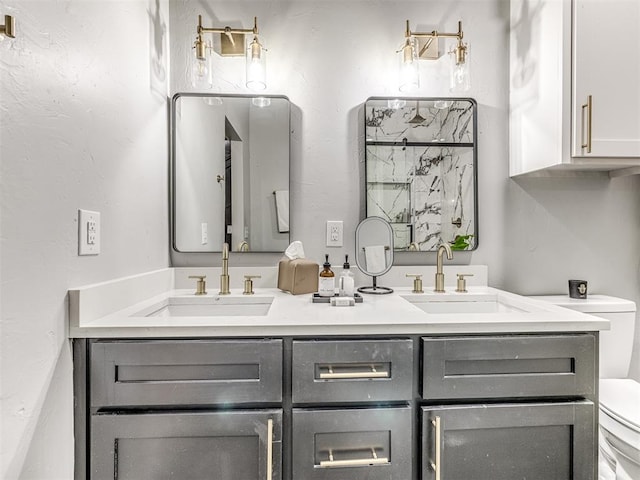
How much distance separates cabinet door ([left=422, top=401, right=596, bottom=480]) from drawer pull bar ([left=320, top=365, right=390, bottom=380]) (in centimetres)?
16

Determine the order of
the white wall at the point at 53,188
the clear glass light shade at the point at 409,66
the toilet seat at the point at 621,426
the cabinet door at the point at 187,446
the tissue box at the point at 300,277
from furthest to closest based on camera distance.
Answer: the clear glass light shade at the point at 409,66, the tissue box at the point at 300,277, the toilet seat at the point at 621,426, the cabinet door at the point at 187,446, the white wall at the point at 53,188

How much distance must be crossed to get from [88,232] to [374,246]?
3.37 ft

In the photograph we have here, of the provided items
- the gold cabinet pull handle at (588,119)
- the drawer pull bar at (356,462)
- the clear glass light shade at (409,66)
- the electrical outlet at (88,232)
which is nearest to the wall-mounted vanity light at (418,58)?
the clear glass light shade at (409,66)

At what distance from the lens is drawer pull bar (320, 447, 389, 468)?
37.4 inches

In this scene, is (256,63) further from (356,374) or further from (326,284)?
(356,374)

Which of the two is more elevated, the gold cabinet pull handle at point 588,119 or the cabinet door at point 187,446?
the gold cabinet pull handle at point 588,119

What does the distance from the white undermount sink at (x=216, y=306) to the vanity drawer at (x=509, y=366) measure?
2.18 ft

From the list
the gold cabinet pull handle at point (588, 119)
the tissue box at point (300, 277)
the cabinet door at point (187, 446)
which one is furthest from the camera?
the tissue box at point (300, 277)

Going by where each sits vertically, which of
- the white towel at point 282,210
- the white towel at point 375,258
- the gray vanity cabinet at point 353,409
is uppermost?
the white towel at point 282,210

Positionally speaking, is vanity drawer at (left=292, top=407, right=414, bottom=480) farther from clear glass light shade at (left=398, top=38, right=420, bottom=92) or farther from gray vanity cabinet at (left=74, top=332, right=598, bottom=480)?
clear glass light shade at (left=398, top=38, right=420, bottom=92)

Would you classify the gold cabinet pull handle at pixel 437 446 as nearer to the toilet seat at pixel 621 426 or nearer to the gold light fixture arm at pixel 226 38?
the toilet seat at pixel 621 426

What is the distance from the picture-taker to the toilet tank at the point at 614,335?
1.45 m

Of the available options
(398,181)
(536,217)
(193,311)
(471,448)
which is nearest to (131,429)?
(193,311)

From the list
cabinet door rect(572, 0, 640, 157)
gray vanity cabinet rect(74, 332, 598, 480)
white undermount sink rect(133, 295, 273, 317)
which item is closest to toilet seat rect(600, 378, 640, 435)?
gray vanity cabinet rect(74, 332, 598, 480)
